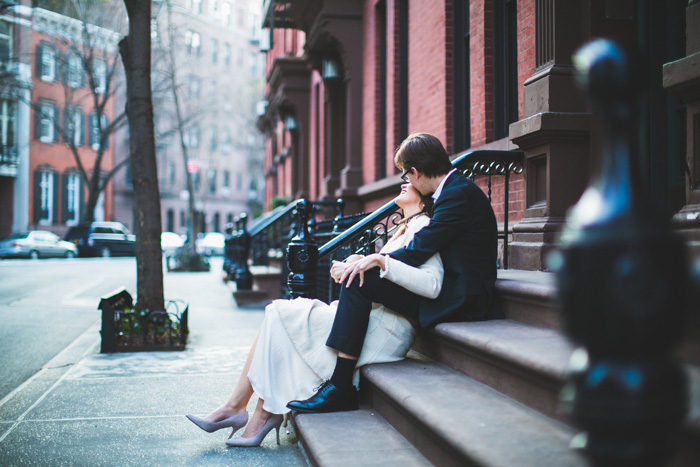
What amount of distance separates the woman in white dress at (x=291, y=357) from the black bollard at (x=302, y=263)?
4.02ft

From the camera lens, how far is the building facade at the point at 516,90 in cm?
481

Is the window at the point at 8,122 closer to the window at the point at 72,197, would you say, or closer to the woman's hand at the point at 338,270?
the window at the point at 72,197

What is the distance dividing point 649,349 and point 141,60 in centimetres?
752

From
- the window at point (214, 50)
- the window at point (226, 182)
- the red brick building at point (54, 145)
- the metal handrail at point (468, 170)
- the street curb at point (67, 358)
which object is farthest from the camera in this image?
the window at point (226, 182)

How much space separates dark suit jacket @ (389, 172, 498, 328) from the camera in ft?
11.8

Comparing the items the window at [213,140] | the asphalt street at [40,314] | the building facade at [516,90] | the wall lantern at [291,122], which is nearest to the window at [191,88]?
the window at [213,140]

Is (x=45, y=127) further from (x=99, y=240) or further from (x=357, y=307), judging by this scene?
(x=357, y=307)

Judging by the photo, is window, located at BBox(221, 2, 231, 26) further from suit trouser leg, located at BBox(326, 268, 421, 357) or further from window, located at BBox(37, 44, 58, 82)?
suit trouser leg, located at BBox(326, 268, 421, 357)

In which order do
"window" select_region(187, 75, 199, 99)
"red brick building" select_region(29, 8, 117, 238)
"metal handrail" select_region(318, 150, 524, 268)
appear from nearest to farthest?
"metal handrail" select_region(318, 150, 524, 268) < "red brick building" select_region(29, 8, 117, 238) < "window" select_region(187, 75, 199, 99)

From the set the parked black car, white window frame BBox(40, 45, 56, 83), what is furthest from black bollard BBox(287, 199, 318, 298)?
white window frame BBox(40, 45, 56, 83)

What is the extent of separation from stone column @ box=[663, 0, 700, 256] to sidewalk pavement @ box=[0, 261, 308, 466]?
2567mm

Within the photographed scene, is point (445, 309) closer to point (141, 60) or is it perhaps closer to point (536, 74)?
point (536, 74)

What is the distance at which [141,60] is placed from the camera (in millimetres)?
7637

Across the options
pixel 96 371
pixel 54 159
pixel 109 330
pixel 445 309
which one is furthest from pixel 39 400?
pixel 54 159
